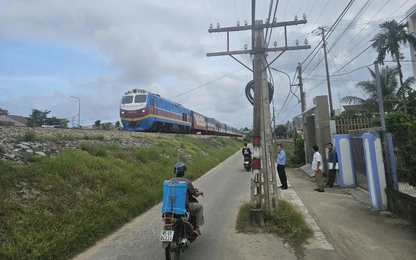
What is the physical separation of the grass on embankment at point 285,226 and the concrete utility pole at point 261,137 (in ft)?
0.53

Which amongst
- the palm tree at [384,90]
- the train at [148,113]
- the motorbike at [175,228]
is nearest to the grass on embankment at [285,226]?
the motorbike at [175,228]

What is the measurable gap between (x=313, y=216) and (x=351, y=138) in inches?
151

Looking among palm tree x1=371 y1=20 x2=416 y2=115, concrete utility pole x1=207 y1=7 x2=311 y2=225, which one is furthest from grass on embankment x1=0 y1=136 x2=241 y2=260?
palm tree x1=371 y1=20 x2=416 y2=115

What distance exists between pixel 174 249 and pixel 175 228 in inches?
10.9

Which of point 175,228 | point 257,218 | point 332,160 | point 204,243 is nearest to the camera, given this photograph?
point 175,228

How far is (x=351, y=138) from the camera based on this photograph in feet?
28.7

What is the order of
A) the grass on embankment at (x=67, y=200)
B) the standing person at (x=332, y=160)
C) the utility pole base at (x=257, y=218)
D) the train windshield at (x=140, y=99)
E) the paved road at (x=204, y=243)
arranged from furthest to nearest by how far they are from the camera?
1. the train windshield at (x=140, y=99)
2. the standing person at (x=332, y=160)
3. the utility pole base at (x=257, y=218)
4. the paved road at (x=204, y=243)
5. the grass on embankment at (x=67, y=200)

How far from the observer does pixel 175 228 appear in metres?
3.98

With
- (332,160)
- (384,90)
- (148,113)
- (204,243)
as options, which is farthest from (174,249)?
(384,90)

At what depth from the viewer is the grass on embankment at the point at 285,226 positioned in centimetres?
474

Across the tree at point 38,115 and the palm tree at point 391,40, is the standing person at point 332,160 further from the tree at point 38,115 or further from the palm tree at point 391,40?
the tree at point 38,115

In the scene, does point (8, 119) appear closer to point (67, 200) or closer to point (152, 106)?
point (152, 106)

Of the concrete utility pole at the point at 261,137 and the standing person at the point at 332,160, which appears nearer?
the concrete utility pole at the point at 261,137

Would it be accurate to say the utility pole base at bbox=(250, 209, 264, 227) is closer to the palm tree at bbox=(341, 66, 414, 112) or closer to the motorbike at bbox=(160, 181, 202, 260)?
the motorbike at bbox=(160, 181, 202, 260)
